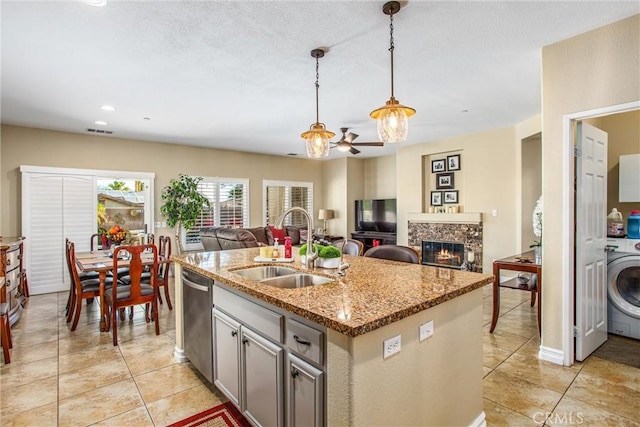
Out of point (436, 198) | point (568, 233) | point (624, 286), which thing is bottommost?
point (624, 286)

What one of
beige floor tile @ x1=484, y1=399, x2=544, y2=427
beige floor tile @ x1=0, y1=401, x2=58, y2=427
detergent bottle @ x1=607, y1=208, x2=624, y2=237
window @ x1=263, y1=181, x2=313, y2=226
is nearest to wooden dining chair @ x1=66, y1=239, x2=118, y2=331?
beige floor tile @ x1=0, y1=401, x2=58, y2=427

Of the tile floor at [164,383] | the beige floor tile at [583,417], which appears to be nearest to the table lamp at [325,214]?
the tile floor at [164,383]

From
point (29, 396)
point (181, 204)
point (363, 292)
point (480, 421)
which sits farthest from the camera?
point (181, 204)

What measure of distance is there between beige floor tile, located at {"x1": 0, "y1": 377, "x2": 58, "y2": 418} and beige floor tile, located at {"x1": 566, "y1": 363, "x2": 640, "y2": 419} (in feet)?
12.3

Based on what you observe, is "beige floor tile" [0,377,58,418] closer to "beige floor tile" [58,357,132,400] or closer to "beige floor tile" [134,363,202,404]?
"beige floor tile" [58,357,132,400]

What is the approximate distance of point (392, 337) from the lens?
1.47 meters

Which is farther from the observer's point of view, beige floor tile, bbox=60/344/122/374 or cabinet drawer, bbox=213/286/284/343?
beige floor tile, bbox=60/344/122/374

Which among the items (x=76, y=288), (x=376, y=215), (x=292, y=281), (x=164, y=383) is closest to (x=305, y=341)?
(x=292, y=281)

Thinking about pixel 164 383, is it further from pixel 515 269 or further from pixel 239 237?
pixel 515 269

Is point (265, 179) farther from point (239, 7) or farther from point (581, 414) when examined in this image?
point (581, 414)

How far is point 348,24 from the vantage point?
2520 mm

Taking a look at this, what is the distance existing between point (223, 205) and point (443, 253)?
16.3ft

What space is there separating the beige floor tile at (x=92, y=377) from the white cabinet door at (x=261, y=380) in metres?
1.36

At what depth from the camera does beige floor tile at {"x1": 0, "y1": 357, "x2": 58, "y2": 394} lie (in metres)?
2.59
